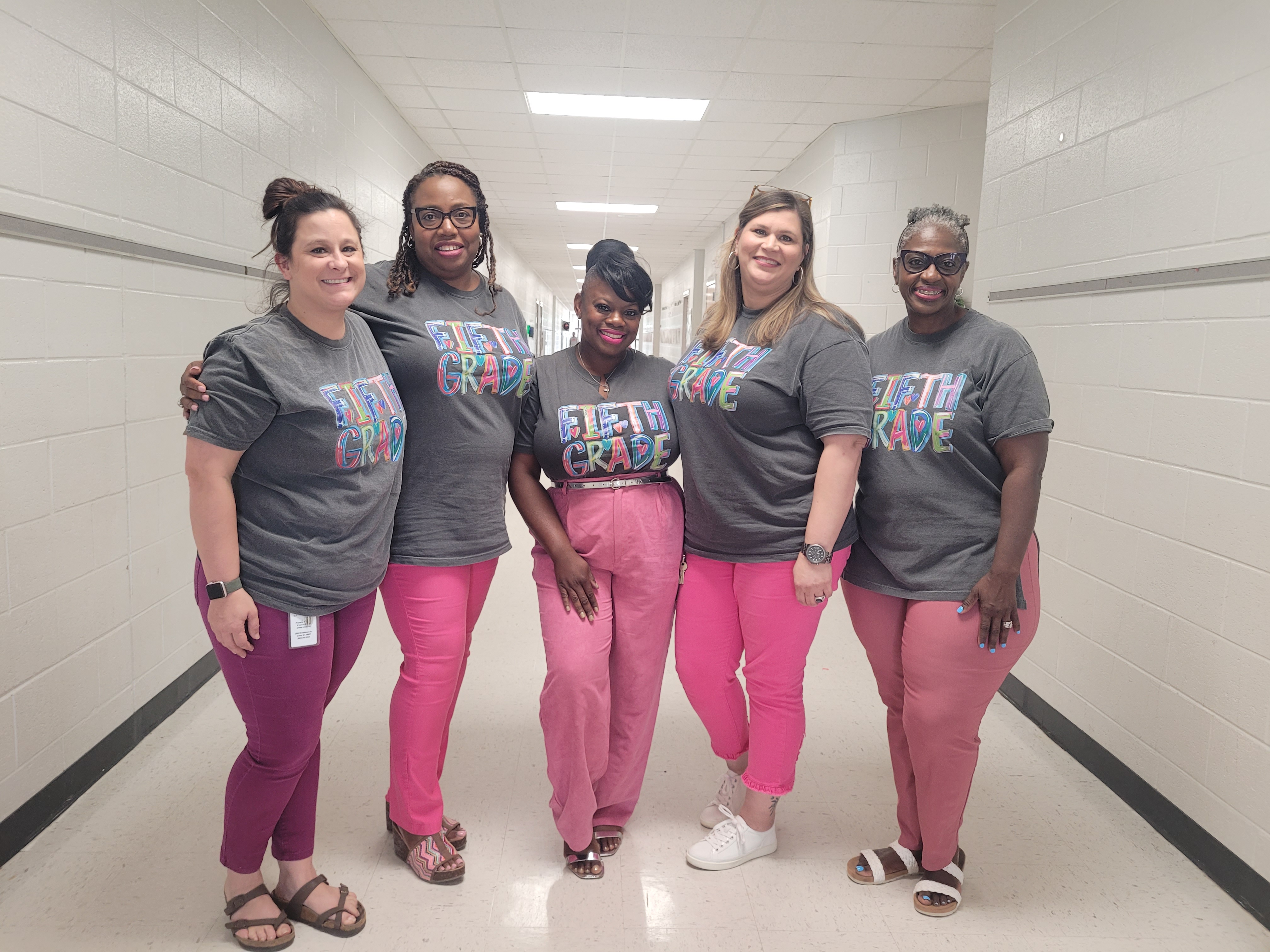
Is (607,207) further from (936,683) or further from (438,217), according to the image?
(936,683)

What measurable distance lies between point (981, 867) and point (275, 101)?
3963 millimetres

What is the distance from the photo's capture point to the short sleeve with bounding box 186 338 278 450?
1.47 metres

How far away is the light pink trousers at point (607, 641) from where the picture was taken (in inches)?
75.9

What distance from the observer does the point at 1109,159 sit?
2.72 m

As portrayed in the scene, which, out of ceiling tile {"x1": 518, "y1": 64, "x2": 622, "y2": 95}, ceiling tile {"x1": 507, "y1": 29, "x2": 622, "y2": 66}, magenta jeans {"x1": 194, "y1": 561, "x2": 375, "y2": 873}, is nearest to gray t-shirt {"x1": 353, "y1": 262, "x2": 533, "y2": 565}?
magenta jeans {"x1": 194, "y1": 561, "x2": 375, "y2": 873}

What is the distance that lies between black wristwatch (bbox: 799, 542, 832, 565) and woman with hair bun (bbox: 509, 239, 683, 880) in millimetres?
319

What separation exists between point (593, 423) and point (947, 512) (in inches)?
32.0

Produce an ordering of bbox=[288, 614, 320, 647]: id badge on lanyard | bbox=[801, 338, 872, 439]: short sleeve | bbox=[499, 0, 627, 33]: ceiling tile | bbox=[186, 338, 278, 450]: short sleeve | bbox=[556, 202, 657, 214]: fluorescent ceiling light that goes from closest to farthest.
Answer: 1. bbox=[186, 338, 278, 450]: short sleeve
2. bbox=[288, 614, 320, 647]: id badge on lanyard
3. bbox=[801, 338, 872, 439]: short sleeve
4. bbox=[499, 0, 627, 33]: ceiling tile
5. bbox=[556, 202, 657, 214]: fluorescent ceiling light

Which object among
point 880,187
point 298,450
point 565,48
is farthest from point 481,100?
point 298,450

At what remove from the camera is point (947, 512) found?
5.97ft

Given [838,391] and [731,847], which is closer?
[838,391]

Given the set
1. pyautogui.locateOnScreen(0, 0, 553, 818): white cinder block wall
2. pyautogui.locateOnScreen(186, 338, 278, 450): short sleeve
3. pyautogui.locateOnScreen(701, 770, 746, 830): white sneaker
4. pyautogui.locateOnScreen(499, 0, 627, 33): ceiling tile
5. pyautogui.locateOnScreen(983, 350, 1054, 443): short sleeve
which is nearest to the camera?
pyautogui.locateOnScreen(186, 338, 278, 450): short sleeve

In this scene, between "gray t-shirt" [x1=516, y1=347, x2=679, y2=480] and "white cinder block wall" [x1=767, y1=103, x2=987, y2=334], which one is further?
"white cinder block wall" [x1=767, y1=103, x2=987, y2=334]

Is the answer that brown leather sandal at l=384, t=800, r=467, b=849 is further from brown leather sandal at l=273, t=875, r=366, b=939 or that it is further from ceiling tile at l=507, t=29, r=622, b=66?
ceiling tile at l=507, t=29, r=622, b=66
